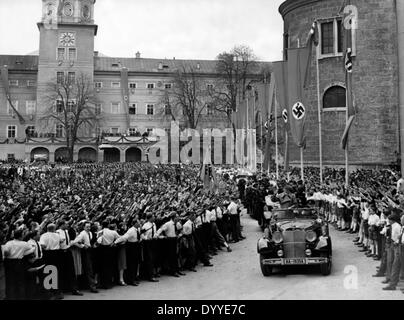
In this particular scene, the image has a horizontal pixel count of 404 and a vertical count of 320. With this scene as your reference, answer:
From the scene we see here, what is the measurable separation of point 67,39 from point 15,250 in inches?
2989

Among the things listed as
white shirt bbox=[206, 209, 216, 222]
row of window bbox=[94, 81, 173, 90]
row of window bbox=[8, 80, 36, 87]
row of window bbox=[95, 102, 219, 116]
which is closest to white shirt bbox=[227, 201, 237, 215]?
white shirt bbox=[206, 209, 216, 222]

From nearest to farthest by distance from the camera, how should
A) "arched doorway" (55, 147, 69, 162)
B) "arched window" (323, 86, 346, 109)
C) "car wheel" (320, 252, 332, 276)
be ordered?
"car wheel" (320, 252, 332, 276) < "arched window" (323, 86, 346, 109) < "arched doorway" (55, 147, 69, 162)

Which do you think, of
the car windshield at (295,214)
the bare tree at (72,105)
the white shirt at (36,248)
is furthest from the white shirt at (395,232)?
the bare tree at (72,105)

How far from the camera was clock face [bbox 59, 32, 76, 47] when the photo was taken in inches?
3177

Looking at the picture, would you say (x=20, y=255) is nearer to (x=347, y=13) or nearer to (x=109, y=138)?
(x=347, y=13)

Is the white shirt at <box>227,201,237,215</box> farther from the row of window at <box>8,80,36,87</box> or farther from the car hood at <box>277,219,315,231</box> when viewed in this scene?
the row of window at <box>8,80,36,87</box>

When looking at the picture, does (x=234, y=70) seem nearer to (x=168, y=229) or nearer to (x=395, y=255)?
(x=168, y=229)

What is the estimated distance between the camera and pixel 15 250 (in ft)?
33.7

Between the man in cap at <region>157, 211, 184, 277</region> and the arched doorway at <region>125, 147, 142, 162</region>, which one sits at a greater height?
the arched doorway at <region>125, 147, 142, 162</region>

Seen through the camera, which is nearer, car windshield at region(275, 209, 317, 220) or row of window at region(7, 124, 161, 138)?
car windshield at region(275, 209, 317, 220)

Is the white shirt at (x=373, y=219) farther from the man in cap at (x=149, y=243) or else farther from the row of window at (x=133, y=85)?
the row of window at (x=133, y=85)

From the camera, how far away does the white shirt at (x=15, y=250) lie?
10242 millimetres

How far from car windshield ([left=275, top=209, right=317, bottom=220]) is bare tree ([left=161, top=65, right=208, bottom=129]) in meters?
57.2
